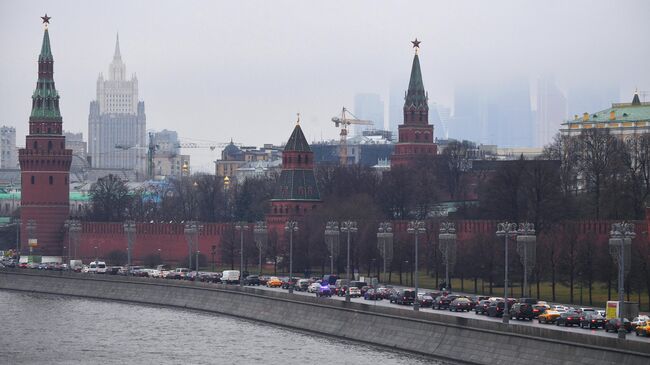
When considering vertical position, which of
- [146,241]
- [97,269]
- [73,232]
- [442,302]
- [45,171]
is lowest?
[442,302]

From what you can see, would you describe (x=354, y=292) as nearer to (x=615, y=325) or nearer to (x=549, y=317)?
(x=549, y=317)

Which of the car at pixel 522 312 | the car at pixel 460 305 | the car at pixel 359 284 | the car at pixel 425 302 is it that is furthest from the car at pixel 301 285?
the car at pixel 522 312

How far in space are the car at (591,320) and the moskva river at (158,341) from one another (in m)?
6.65

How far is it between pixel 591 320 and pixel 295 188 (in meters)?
71.9

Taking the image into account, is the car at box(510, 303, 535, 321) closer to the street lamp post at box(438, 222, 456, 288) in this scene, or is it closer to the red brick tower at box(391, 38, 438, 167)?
the street lamp post at box(438, 222, 456, 288)

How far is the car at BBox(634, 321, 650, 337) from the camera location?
74.0m

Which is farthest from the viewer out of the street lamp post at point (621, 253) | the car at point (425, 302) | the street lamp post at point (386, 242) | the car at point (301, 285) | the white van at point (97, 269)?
the white van at point (97, 269)

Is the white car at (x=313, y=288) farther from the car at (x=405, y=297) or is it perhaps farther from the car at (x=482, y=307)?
the car at (x=482, y=307)

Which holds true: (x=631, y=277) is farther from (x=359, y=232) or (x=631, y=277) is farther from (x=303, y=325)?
(x=359, y=232)

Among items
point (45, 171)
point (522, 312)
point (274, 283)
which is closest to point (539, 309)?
point (522, 312)

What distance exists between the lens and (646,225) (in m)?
112

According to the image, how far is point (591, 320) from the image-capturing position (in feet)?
259

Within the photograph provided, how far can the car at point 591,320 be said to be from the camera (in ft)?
258

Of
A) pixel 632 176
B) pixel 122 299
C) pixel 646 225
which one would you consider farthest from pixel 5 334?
pixel 632 176
